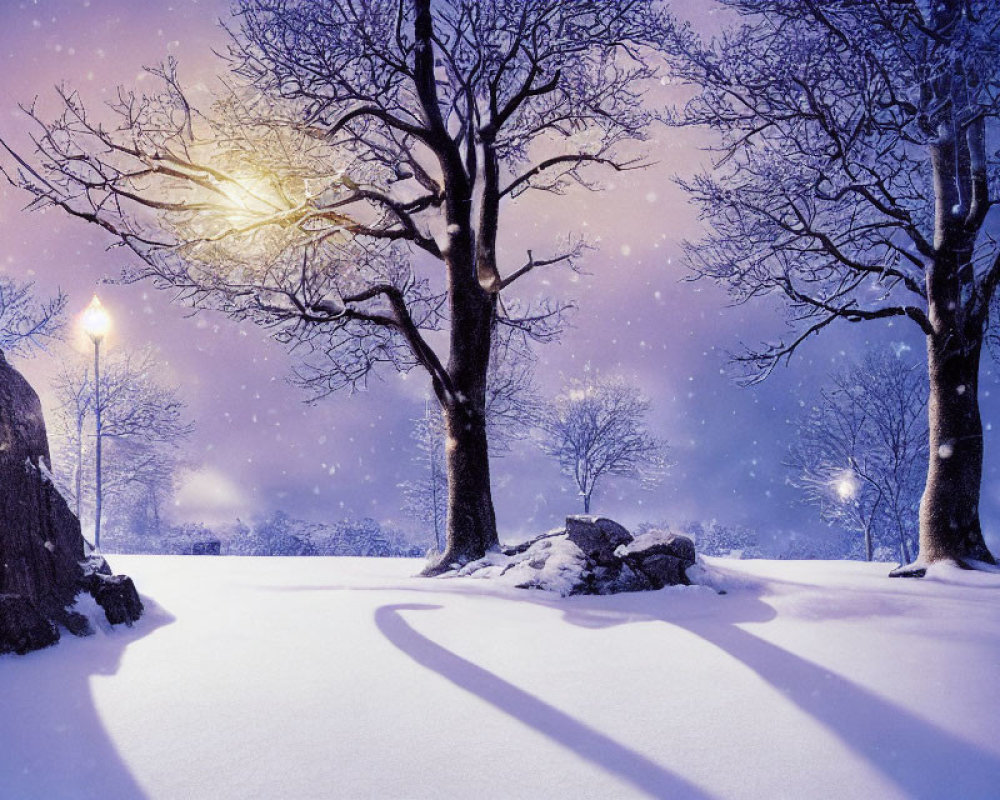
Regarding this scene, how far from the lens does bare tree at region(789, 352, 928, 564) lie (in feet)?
76.1

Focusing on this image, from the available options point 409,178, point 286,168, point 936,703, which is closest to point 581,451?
point 409,178

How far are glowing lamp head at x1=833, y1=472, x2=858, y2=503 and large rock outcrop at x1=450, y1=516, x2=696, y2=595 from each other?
20.7m

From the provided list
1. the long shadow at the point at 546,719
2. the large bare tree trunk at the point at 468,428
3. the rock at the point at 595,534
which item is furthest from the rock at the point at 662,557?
the large bare tree trunk at the point at 468,428

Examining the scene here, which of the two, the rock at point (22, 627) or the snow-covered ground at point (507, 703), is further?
the rock at point (22, 627)

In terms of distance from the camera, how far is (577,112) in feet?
34.2

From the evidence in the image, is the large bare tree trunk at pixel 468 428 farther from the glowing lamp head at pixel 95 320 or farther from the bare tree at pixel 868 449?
the bare tree at pixel 868 449

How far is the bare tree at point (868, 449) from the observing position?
2320 centimetres

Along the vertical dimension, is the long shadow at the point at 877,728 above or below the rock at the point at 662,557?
below

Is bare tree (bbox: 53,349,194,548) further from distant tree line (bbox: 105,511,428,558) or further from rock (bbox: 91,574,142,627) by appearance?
rock (bbox: 91,574,142,627)

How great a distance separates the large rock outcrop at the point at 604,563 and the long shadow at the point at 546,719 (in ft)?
7.56

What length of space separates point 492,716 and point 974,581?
279 inches

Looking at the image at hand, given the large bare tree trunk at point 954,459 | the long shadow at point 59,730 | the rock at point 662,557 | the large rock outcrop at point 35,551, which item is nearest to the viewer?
the long shadow at point 59,730

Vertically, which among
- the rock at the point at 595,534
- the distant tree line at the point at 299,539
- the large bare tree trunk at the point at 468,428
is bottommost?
the distant tree line at the point at 299,539

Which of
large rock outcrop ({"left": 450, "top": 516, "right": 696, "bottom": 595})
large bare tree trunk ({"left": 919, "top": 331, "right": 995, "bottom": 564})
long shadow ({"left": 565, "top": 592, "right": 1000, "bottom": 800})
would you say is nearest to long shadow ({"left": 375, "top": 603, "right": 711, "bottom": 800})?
long shadow ({"left": 565, "top": 592, "right": 1000, "bottom": 800})
